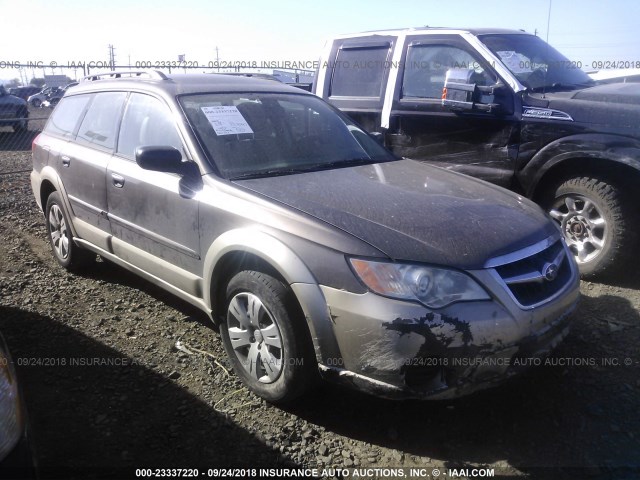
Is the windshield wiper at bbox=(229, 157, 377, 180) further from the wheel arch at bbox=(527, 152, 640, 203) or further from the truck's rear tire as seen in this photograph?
the truck's rear tire

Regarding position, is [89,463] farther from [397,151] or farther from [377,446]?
[397,151]

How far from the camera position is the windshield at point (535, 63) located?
4746 mm

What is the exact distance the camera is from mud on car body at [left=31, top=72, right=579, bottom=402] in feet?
7.90

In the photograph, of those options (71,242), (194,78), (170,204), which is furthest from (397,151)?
(71,242)

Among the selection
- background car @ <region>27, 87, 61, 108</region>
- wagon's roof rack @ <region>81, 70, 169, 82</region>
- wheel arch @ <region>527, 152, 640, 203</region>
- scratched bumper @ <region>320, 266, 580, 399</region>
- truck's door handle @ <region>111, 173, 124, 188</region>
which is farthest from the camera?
background car @ <region>27, 87, 61, 108</region>

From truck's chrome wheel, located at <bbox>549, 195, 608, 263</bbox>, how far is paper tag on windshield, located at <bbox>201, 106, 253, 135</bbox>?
2672 mm

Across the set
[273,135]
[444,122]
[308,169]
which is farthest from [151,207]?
[444,122]

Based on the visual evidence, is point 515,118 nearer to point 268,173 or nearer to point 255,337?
point 268,173

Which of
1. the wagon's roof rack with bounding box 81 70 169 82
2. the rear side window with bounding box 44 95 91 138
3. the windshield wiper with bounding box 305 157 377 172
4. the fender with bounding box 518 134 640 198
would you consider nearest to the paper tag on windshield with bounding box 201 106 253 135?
the windshield wiper with bounding box 305 157 377 172

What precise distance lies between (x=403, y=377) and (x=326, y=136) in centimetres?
198

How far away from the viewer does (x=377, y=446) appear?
104 inches

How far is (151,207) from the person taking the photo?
11.4 feet

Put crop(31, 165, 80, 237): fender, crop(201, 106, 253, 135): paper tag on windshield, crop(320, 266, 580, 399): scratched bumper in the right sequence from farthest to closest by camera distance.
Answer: crop(31, 165, 80, 237): fender
crop(201, 106, 253, 135): paper tag on windshield
crop(320, 266, 580, 399): scratched bumper

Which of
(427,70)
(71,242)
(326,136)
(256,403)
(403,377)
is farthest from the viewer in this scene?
(427,70)
